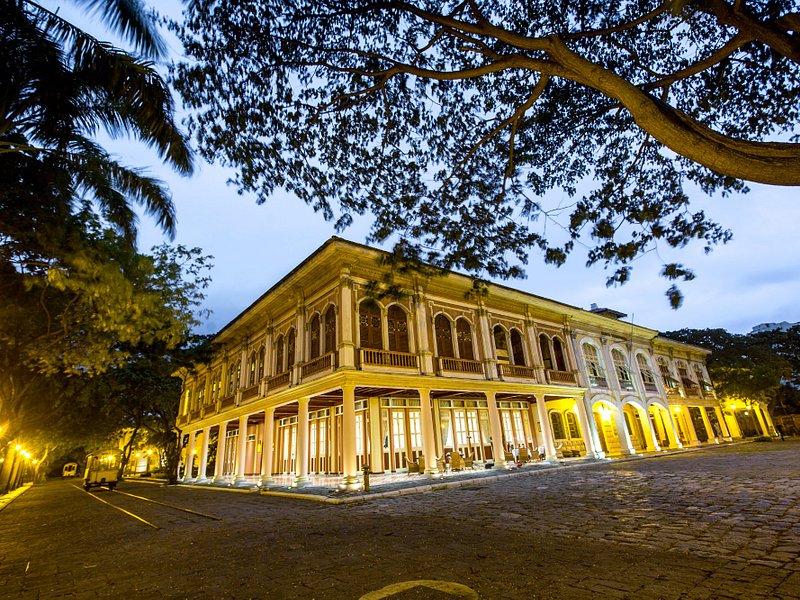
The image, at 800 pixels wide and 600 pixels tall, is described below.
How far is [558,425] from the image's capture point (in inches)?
778

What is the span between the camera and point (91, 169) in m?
7.67

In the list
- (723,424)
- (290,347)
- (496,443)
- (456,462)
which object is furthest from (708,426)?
(290,347)

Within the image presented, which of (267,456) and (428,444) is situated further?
(267,456)

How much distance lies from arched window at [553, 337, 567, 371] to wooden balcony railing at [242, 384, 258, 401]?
14.2 metres

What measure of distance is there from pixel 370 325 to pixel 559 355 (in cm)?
1102

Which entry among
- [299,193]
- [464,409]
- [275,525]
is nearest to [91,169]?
[299,193]

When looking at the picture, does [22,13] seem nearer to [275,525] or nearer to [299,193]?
[299,193]

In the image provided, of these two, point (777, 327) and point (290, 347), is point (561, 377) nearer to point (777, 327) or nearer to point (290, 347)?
point (290, 347)

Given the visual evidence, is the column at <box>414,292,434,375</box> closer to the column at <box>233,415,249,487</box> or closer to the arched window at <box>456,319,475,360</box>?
the arched window at <box>456,319,475,360</box>

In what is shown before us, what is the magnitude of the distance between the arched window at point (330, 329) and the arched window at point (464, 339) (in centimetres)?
523

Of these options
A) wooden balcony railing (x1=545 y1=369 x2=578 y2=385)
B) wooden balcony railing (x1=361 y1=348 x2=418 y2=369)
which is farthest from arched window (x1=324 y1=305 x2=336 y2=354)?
wooden balcony railing (x1=545 y1=369 x2=578 y2=385)

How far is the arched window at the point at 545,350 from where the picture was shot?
18875 mm

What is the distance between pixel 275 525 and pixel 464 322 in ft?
36.8

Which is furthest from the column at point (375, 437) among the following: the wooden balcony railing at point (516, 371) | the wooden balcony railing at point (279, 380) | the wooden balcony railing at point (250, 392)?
the wooden balcony railing at point (250, 392)
